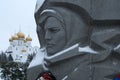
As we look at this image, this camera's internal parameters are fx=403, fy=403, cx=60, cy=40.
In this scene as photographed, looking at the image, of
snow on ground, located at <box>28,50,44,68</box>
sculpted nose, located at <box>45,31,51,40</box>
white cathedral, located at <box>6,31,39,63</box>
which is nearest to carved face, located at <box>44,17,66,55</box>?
sculpted nose, located at <box>45,31,51,40</box>

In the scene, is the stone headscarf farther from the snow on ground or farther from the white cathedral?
the white cathedral

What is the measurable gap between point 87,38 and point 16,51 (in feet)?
159

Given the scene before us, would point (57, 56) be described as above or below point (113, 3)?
below

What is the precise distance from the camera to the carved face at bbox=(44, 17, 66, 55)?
5676mm

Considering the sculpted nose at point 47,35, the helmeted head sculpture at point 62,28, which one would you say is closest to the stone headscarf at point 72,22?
the helmeted head sculpture at point 62,28

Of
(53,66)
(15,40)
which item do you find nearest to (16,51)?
(15,40)

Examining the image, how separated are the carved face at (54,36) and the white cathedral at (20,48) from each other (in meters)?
45.2

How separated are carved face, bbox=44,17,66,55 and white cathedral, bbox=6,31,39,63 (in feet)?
148

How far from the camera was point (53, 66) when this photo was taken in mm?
5750

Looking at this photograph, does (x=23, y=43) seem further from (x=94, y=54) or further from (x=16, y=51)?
(x=94, y=54)

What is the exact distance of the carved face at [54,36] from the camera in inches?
223

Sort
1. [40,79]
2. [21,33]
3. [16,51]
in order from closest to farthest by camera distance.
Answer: [40,79] → [21,33] → [16,51]

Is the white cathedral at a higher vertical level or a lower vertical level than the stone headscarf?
lower

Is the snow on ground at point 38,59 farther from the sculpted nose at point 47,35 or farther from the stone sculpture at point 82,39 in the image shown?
the sculpted nose at point 47,35
